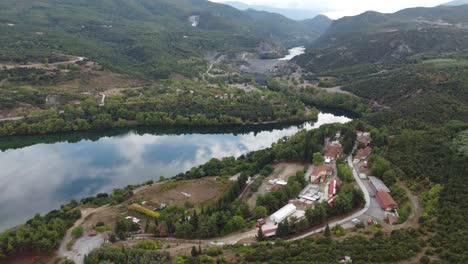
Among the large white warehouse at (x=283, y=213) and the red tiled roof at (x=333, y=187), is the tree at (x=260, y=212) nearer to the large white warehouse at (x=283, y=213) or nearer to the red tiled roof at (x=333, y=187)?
the large white warehouse at (x=283, y=213)

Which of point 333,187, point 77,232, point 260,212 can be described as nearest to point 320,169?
point 333,187

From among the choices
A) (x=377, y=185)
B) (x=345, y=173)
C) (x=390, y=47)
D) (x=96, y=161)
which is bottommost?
(x=96, y=161)

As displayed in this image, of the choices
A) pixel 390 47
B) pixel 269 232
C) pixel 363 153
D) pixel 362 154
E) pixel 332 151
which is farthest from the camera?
pixel 390 47

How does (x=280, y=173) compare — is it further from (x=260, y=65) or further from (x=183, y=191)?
(x=260, y=65)

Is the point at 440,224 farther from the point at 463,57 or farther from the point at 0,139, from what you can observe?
the point at 463,57

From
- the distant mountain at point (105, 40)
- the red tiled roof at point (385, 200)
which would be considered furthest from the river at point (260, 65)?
the red tiled roof at point (385, 200)

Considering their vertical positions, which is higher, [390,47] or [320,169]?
[390,47]
